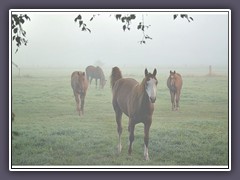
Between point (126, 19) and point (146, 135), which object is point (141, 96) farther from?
point (126, 19)

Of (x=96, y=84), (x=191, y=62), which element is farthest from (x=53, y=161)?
(x=191, y=62)

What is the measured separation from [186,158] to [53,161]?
111 cm

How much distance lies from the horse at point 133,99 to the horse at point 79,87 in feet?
0.81

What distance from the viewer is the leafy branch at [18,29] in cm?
401

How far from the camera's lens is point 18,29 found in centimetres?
403

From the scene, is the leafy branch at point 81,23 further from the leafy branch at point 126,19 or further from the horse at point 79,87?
the horse at point 79,87

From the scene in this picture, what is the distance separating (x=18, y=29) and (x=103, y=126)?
1.08 meters

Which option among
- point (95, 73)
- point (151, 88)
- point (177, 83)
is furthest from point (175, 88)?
point (95, 73)

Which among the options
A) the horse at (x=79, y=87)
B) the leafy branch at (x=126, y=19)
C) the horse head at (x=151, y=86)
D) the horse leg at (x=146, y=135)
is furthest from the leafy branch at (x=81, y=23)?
the horse leg at (x=146, y=135)

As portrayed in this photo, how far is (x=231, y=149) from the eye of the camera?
4051mm
